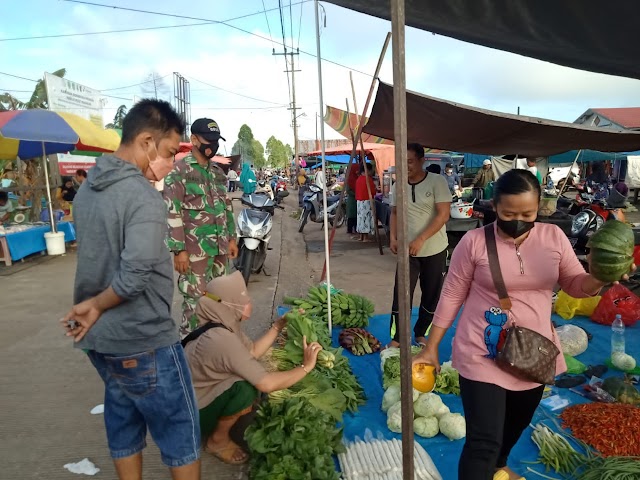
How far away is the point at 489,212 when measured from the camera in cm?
761

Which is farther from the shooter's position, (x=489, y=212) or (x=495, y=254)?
(x=489, y=212)

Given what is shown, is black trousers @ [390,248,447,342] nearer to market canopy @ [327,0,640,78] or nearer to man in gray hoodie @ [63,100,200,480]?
market canopy @ [327,0,640,78]

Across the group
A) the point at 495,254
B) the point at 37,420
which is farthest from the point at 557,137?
the point at 37,420

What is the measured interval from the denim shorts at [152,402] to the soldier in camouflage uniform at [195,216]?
4.91ft

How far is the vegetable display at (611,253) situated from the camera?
2.05 m

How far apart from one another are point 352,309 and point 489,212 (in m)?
3.84

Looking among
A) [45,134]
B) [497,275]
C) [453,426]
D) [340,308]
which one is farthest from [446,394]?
[45,134]

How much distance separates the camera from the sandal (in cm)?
282

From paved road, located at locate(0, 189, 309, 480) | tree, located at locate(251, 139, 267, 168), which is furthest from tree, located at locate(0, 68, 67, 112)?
tree, located at locate(251, 139, 267, 168)

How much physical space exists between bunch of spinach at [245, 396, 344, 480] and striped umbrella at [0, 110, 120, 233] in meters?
7.32

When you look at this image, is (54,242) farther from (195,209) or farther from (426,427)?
(426,427)

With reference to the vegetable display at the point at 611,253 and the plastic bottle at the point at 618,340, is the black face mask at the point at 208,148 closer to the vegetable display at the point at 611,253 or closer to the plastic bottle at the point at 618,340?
the vegetable display at the point at 611,253

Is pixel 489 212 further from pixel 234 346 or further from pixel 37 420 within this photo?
pixel 37 420

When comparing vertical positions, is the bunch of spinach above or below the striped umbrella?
below
